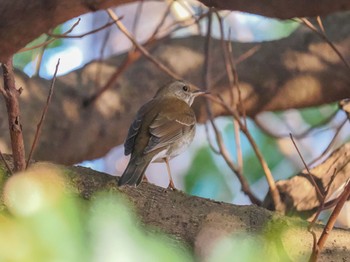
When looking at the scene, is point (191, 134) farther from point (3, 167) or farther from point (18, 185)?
point (18, 185)

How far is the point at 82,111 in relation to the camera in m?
4.12

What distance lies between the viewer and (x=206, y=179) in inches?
198

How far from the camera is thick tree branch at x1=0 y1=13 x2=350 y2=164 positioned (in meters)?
4.07

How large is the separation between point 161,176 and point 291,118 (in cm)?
106

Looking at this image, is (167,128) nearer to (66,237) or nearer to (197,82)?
(197,82)

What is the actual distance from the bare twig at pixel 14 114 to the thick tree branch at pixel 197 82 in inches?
70.1

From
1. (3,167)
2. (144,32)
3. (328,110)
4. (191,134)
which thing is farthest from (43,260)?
(144,32)

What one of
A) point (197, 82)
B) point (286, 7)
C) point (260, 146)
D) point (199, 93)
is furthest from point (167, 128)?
point (260, 146)

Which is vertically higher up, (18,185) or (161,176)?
(161,176)

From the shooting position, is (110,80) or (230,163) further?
(110,80)

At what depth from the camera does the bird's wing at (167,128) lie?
3.06 meters

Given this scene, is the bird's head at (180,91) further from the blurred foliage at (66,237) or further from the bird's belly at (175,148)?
the blurred foliage at (66,237)

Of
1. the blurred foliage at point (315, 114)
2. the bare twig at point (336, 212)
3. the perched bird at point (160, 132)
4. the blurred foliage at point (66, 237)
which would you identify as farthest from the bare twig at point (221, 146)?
the blurred foliage at point (66, 237)

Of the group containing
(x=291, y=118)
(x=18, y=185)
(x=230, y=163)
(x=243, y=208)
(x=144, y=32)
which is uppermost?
(x=144, y=32)
